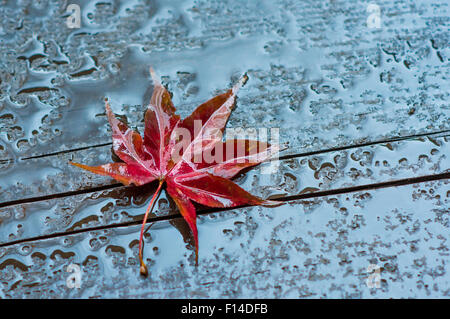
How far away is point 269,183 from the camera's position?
2.85 ft

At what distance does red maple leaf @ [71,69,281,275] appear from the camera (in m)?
0.81

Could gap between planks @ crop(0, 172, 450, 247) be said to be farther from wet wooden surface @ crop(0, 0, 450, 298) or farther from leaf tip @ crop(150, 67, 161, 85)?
leaf tip @ crop(150, 67, 161, 85)

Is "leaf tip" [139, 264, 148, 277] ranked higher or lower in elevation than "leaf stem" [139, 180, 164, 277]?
lower

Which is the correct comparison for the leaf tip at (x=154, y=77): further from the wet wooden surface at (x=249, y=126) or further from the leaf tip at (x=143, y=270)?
the leaf tip at (x=143, y=270)

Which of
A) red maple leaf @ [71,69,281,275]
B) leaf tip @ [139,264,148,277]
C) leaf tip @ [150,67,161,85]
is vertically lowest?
leaf tip @ [139,264,148,277]

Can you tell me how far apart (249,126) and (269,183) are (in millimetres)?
145

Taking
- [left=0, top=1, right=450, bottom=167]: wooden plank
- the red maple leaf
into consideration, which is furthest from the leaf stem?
[left=0, top=1, right=450, bottom=167]: wooden plank

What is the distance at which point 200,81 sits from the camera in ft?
3.24

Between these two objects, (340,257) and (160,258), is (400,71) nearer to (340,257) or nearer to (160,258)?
(340,257)

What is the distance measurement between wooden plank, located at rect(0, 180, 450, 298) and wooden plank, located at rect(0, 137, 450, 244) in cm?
3

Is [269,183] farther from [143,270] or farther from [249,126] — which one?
[143,270]

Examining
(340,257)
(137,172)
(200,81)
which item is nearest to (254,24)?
(200,81)

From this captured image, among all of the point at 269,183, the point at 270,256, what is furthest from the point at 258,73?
the point at 270,256

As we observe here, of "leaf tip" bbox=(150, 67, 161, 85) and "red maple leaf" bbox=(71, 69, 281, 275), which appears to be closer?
"red maple leaf" bbox=(71, 69, 281, 275)
